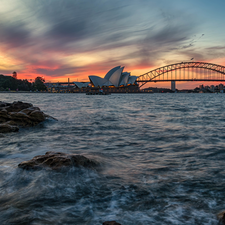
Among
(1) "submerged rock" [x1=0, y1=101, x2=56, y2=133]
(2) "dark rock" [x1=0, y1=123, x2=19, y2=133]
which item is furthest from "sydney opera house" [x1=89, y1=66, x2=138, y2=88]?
(2) "dark rock" [x1=0, y1=123, x2=19, y2=133]

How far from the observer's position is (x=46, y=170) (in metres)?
3.90

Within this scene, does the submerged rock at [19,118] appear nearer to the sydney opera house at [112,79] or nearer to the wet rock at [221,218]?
the wet rock at [221,218]

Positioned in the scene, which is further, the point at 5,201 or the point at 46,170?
the point at 46,170

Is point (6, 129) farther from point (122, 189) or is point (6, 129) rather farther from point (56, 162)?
point (122, 189)

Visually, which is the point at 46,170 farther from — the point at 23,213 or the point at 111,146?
the point at 111,146

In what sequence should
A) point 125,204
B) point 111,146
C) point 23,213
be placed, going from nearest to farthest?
point 23,213, point 125,204, point 111,146

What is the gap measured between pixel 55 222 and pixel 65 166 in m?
1.55

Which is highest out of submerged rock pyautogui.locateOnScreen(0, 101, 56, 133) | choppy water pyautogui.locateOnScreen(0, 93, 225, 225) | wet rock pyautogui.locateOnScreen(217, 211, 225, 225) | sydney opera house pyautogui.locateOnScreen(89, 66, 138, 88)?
sydney opera house pyautogui.locateOnScreen(89, 66, 138, 88)

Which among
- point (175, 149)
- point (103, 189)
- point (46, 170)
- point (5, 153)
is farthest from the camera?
point (175, 149)

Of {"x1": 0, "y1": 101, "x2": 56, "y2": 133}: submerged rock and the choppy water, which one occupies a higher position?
{"x1": 0, "y1": 101, "x2": 56, "y2": 133}: submerged rock

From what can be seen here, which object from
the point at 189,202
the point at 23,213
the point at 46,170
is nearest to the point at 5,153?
the point at 46,170

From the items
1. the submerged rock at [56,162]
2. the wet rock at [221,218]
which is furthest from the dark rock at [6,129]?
the wet rock at [221,218]

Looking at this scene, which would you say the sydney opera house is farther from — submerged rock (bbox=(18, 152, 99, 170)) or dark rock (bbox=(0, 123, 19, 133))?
submerged rock (bbox=(18, 152, 99, 170))

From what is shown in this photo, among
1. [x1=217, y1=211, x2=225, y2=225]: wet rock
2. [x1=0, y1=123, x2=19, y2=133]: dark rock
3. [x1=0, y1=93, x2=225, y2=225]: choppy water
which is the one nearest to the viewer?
[x1=217, y1=211, x2=225, y2=225]: wet rock
